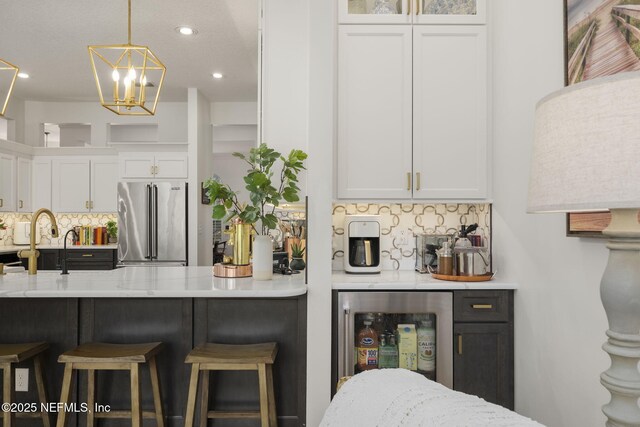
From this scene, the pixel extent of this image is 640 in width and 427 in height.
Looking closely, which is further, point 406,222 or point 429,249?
point 406,222

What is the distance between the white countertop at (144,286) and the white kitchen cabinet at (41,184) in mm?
4043

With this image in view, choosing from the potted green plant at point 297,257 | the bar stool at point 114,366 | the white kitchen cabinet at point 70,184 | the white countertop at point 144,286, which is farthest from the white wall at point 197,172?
the bar stool at point 114,366

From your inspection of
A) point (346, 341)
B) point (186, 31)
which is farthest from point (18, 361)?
point (186, 31)

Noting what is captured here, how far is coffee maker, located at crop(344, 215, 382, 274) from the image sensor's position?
2.82 m

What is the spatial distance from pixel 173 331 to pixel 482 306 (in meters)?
1.78

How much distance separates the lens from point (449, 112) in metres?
2.75

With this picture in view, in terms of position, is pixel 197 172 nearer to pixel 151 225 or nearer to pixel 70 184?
pixel 151 225

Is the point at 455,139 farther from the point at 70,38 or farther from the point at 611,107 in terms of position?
the point at 70,38

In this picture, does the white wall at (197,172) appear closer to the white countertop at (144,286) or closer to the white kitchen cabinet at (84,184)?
the white kitchen cabinet at (84,184)

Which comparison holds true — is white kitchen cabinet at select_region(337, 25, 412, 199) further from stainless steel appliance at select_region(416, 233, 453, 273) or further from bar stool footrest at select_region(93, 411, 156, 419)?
bar stool footrest at select_region(93, 411, 156, 419)

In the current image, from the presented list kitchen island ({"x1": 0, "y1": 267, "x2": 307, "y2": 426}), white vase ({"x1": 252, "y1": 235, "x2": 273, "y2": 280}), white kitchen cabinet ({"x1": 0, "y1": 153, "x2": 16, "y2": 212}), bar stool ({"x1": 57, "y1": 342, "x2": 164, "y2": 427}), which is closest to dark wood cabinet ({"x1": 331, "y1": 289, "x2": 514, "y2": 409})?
kitchen island ({"x1": 0, "y1": 267, "x2": 307, "y2": 426})

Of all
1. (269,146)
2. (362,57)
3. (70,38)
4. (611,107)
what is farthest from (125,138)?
(611,107)

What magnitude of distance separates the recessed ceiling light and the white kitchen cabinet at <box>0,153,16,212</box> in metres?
3.33

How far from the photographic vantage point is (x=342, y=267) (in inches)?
120
